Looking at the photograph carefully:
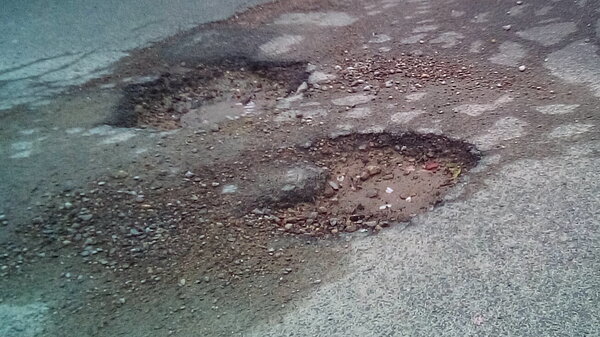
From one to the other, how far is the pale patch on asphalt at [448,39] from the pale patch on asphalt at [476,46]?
117 mm

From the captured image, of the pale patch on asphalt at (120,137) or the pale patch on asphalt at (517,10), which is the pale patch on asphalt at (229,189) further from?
the pale patch on asphalt at (517,10)

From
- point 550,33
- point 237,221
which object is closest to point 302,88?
point 237,221

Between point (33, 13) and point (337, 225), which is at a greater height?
point (33, 13)

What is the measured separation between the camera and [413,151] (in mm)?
3275

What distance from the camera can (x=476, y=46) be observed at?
164 inches

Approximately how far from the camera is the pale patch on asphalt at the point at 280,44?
434 cm

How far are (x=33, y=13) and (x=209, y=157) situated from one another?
9.93 feet

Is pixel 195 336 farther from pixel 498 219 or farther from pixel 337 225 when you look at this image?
pixel 498 219

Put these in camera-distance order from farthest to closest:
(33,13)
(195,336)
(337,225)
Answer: (33,13) → (337,225) → (195,336)

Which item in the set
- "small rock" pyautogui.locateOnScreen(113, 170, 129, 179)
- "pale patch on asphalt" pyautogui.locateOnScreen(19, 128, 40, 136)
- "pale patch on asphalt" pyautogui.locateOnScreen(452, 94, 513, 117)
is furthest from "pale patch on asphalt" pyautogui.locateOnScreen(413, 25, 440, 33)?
"pale patch on asphalt" pyautogui.locateOnScreen(19, 128, 40, 136)

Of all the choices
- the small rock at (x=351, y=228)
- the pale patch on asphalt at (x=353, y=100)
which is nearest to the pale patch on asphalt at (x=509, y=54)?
the pale patch on asphalt at (x=353, y=100)

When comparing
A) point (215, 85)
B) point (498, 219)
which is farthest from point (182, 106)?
point (498, 219)

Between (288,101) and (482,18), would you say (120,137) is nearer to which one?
(288,101)

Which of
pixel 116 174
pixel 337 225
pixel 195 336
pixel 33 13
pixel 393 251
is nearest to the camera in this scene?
pixel 195 336
